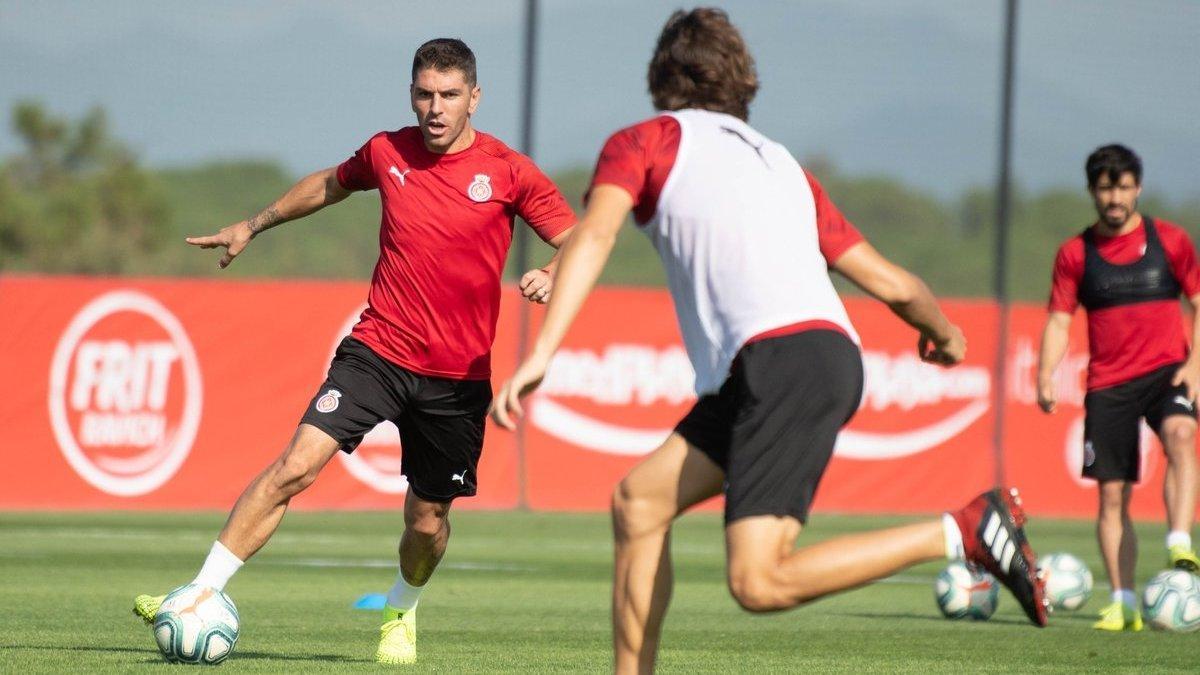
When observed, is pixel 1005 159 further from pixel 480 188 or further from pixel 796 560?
pixel 796 560

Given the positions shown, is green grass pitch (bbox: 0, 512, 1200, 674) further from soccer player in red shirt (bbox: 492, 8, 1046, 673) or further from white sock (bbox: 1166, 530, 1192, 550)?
soccer player in red shirt (bbox: 492, 8, 1046, 673)

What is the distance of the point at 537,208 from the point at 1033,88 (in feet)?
67.5

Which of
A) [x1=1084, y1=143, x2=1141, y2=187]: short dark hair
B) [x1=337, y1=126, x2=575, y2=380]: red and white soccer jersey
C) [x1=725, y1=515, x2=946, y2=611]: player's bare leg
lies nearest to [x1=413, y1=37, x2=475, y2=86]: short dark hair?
[x1=337, y1=126, x2=575, y2=380]: red and white soccer jersey

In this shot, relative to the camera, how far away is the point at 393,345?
8.05m

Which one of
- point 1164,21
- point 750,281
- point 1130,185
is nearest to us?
point 750,281

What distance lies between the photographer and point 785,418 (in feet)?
18.7

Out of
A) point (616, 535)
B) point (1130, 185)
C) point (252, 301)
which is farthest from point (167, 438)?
point (616, 535)

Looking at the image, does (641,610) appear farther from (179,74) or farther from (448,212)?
(179,74)

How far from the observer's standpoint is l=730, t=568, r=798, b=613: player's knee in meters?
5.67

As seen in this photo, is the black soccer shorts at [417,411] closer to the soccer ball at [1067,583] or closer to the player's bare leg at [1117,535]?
the player's bare leg at [1117,535]

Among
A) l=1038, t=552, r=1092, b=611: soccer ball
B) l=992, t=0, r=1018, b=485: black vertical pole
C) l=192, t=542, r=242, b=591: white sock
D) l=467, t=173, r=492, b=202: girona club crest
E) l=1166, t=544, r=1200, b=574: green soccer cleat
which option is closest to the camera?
l=192, t=542, r=242, b=591: white sock

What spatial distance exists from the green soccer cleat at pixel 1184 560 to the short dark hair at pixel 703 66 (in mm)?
5264

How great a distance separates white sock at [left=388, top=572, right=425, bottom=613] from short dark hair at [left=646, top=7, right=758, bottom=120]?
2934mm

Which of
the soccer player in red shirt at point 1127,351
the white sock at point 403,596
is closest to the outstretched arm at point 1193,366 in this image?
the soccer player in red shirt at point 1127,351
